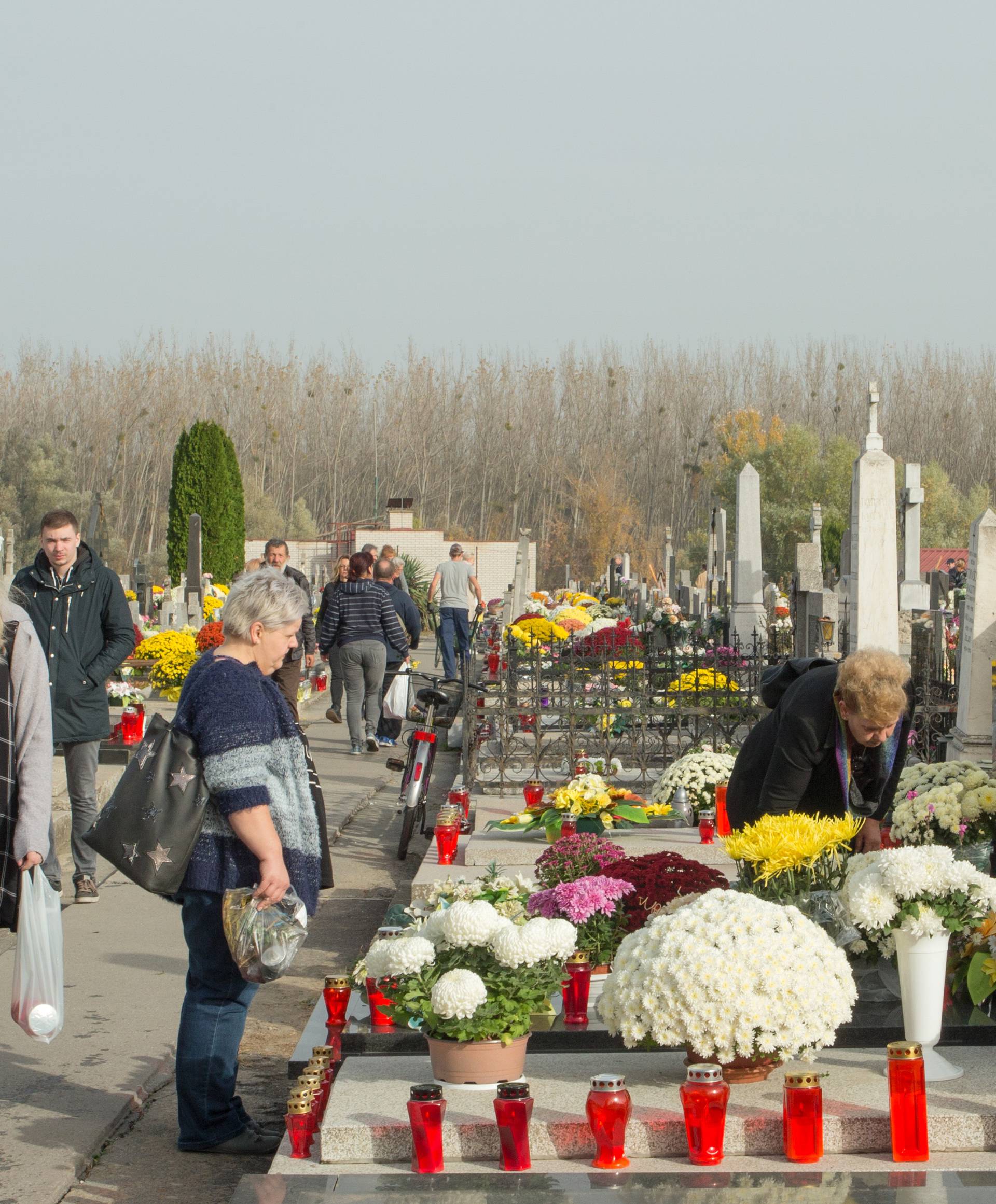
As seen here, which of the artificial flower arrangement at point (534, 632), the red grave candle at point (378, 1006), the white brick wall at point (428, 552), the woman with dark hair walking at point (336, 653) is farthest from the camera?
the white brick wall at point (428, 552)

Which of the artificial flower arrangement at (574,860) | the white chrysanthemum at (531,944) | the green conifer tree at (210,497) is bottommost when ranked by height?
the artificial flower arrangement at (574,860)

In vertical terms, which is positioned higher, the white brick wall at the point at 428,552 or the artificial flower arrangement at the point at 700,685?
the white brick wall at the point at 428,552

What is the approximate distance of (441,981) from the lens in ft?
12.0

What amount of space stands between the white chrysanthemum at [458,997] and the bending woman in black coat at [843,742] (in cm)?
146

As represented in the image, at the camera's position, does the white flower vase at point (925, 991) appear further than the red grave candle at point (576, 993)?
No

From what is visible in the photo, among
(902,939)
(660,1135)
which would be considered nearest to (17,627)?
(660,1135)

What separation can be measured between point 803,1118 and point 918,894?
688 millimetres

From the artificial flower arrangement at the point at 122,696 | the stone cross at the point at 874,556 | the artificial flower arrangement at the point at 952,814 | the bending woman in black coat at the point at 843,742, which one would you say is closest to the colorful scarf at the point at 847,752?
the bending woman in black coat at the point at 843,742

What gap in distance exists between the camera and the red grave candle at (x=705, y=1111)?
10.9 feet

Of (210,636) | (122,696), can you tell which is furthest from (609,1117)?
(122,696)

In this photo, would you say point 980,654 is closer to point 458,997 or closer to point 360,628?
point 360,628

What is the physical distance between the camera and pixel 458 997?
3.60m

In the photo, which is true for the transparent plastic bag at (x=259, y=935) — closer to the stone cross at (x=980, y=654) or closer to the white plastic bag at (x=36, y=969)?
the white plastic bag at (x=36, y=969)

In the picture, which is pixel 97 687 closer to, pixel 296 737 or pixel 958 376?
pixel 296 737
